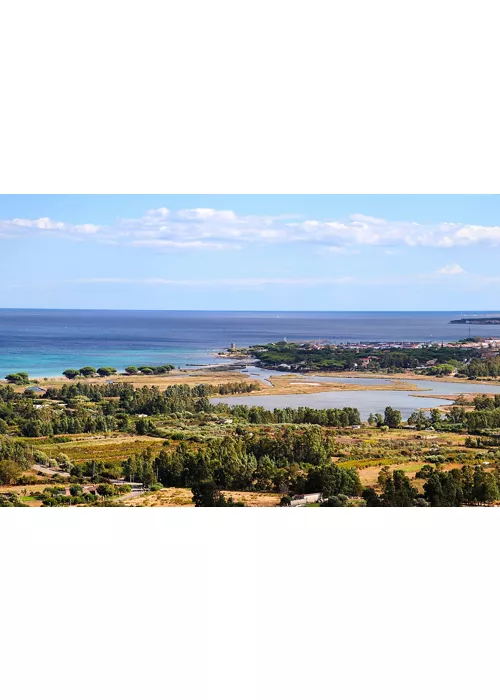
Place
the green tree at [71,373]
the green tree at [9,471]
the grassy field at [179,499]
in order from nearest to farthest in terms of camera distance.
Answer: the grassy field at [179,499]
the green tree at [9,471]
the green tree at [71,373]

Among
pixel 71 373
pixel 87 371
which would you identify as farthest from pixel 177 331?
pixel 71 373

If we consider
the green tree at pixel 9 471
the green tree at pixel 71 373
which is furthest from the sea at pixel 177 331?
the green tree at pixel 9 471

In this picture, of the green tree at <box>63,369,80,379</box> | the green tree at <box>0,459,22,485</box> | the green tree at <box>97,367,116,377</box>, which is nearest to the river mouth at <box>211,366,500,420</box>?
the green tree at <box>97,367,116,377</box>

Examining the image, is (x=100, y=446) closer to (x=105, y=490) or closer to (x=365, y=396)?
(x=105, y=490)

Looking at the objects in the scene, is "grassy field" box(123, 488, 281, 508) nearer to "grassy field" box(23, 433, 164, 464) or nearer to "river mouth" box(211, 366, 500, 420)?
"grassy field" box(23, 433, 164, 464)

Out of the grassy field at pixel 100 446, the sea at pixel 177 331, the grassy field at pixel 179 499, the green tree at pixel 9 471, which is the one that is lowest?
the grassy field at pixel 179 499

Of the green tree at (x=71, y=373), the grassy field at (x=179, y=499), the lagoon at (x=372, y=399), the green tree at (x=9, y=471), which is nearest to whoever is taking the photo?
the grassy field at (x=179, y=499)

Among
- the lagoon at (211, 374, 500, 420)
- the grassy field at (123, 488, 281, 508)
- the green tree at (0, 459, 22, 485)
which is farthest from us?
the lagoon at (211, 374, 500, 420)

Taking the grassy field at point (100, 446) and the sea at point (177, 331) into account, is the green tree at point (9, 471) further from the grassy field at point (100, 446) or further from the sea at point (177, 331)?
the sea at point (177, 331)
